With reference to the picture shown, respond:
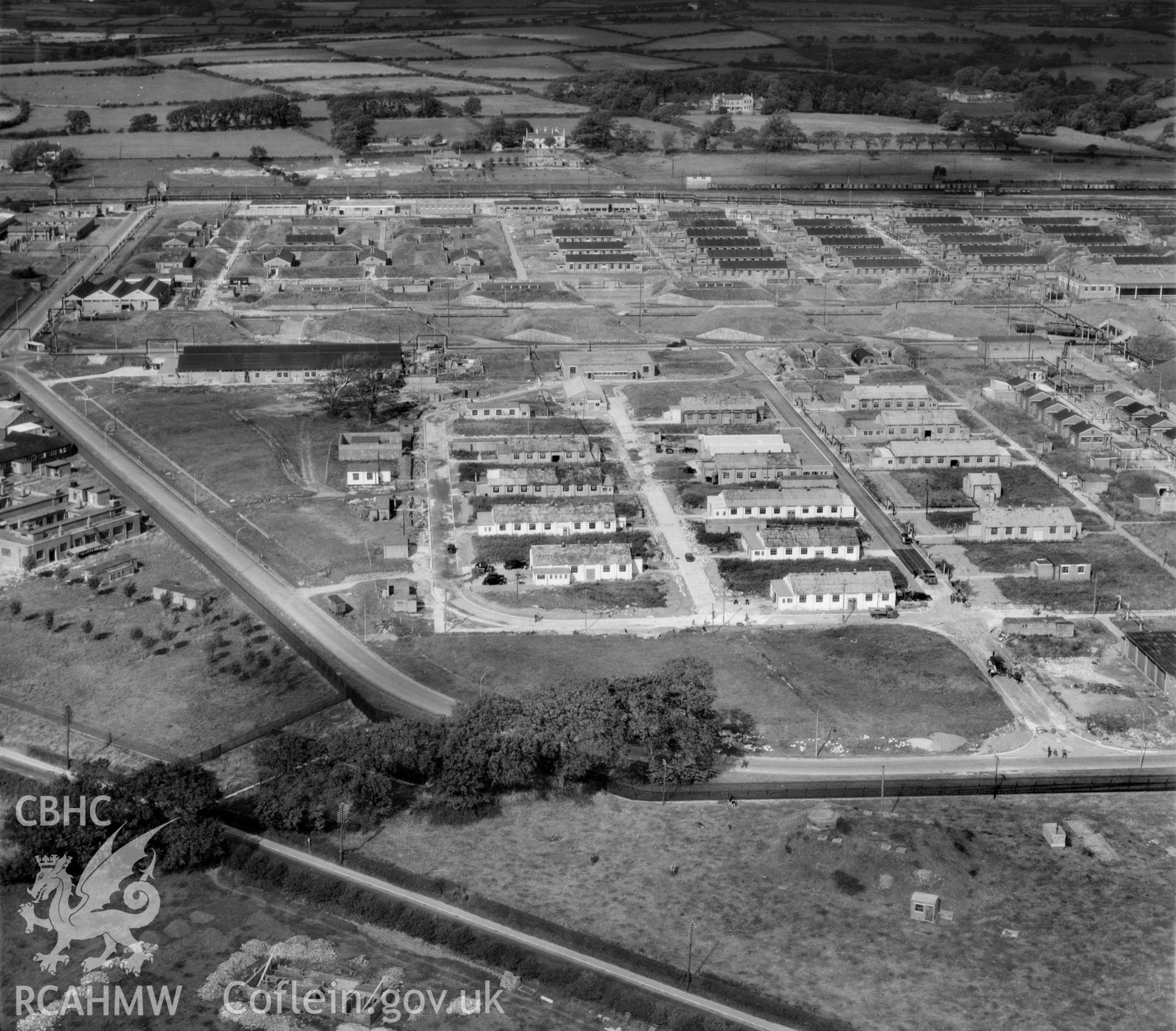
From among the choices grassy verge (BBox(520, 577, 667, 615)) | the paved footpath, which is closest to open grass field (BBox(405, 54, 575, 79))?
the paved footpath

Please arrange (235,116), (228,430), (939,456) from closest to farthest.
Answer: (939,456) < (228,430) < (235,116)

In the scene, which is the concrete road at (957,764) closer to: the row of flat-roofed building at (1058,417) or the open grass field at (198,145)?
the row of flat-roofed building at (1058,417)

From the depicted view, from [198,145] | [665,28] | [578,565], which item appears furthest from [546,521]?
[665,28]

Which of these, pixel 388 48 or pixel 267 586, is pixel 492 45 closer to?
pixel 388 48

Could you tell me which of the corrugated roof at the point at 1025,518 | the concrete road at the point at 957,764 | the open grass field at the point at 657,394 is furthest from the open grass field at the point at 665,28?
the concrete road at the point at 957,764

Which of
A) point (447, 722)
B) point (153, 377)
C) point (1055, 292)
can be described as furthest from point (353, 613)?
point (1055, 292)

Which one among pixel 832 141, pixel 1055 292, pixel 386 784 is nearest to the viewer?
pixel 386 784

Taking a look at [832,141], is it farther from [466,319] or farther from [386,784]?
[386,784]
